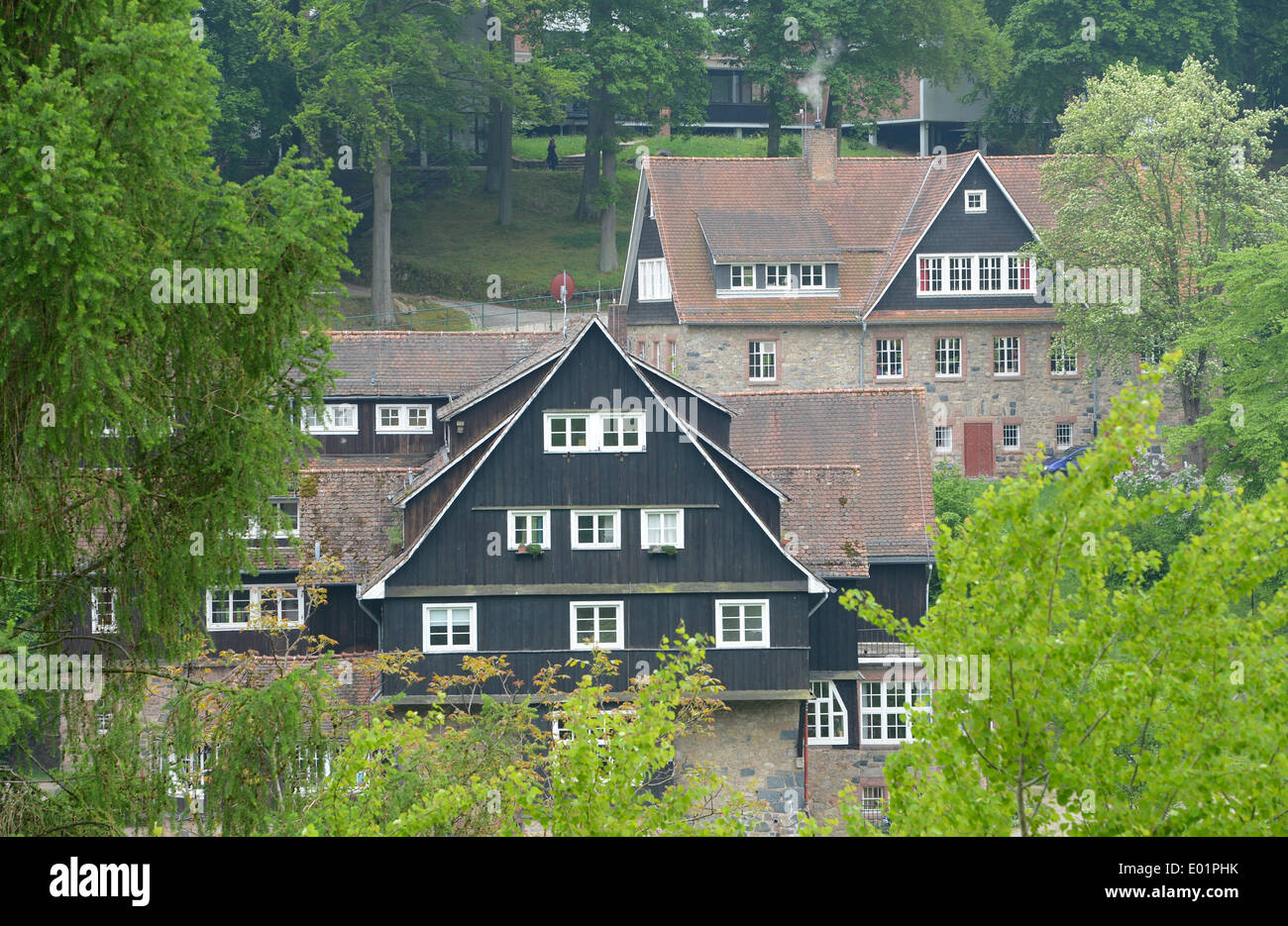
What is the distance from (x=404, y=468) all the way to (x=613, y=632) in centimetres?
787

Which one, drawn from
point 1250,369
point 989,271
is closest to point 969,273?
point 989,271

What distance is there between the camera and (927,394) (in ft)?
169

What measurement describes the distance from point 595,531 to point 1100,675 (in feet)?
77.7

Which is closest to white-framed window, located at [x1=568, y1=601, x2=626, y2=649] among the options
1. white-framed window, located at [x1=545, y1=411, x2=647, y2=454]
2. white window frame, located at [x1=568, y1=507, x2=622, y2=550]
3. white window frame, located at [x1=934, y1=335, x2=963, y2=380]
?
white window frame, located at [x1=568, y1=507, x2=622, y2=550]

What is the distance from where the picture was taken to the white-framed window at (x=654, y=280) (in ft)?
173

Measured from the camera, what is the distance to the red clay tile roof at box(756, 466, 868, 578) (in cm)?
3544

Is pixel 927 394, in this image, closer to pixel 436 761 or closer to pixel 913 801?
→ pixel 436 761

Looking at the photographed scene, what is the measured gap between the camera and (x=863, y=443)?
130ft

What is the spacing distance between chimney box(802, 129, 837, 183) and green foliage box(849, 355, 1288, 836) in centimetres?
4567

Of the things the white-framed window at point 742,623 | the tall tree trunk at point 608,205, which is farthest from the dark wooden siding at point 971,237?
the white-framed window at point 742,623

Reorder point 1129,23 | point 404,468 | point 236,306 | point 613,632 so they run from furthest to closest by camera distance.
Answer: point 1129,23
point 404,468
point 613,632
point 236,306

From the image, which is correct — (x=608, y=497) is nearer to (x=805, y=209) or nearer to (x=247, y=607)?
(x=247, y=607)

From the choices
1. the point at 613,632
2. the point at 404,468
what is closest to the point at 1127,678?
the point at 613,632

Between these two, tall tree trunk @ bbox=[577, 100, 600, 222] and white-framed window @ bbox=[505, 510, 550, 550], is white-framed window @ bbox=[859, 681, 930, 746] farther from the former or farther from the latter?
tall tree trunk @ bbox=[577, 100, 600, 222]
